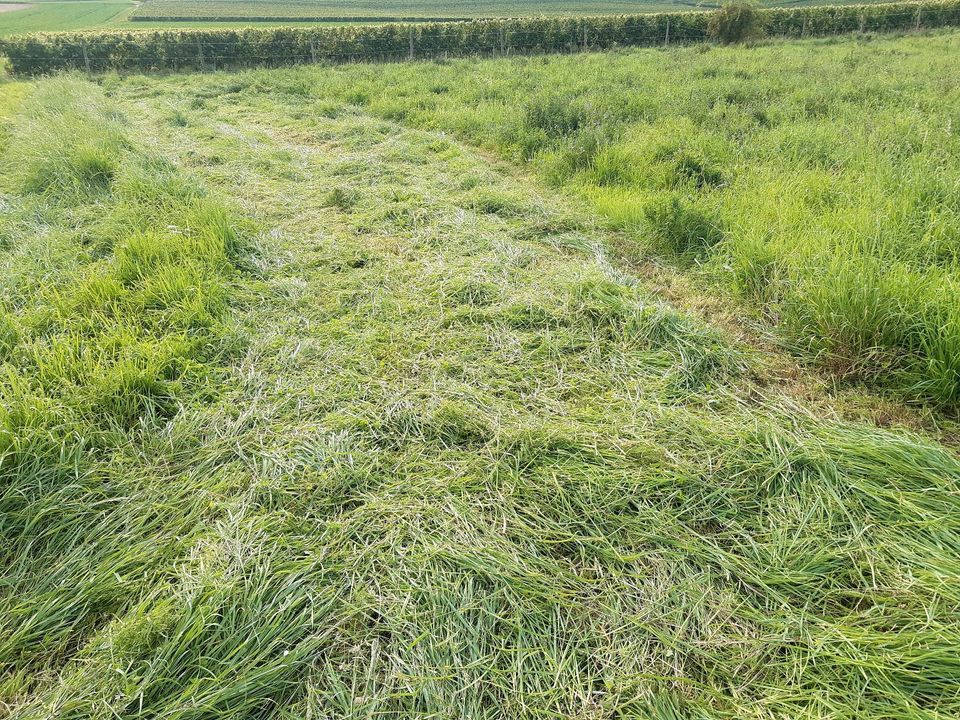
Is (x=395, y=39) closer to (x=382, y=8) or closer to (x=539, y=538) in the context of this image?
(x=539, y=538)

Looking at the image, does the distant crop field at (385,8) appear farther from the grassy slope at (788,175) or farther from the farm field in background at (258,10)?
the grassy slope at (788,175)

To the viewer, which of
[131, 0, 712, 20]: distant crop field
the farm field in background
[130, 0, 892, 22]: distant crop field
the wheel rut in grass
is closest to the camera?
the wheel rut in grass

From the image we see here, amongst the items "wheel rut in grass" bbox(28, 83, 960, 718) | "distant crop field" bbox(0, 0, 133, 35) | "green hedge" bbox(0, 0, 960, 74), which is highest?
"distant crop field" bbox(0, 0, 133, 35)

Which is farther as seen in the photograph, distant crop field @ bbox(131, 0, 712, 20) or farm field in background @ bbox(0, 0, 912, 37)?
distant crop field @ bbox(131, 0, 712, 20)

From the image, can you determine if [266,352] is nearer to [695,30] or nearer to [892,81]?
[892,81]

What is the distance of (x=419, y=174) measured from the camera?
6.54m

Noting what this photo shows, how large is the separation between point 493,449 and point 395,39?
23755 mm

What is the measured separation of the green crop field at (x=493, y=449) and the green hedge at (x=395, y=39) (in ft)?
63.6

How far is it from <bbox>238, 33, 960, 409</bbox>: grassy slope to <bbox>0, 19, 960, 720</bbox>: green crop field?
4 cm

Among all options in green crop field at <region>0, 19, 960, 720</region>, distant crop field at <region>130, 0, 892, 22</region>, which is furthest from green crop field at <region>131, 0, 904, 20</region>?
green crop field at <region>0, 19, 960, 720</region>

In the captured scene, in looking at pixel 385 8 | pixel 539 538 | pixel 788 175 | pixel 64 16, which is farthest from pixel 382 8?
pixel 539 538

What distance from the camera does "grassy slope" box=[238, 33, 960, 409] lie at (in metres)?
2.87

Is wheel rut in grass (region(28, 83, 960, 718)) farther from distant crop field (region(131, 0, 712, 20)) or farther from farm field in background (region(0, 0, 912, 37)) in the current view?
distant crop field (region(131, 0, 712, 20))

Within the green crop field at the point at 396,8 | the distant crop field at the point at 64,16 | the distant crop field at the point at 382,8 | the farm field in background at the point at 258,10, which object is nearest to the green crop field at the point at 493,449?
the farm field in background at the point at 258,10
